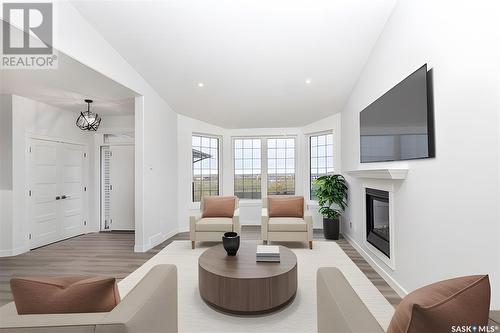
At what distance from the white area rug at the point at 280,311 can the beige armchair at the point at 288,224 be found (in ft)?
1.23

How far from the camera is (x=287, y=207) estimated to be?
4.44 metres

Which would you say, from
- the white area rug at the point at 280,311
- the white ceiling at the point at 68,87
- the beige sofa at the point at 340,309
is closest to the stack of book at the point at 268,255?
the white area rug at the point at 280,311

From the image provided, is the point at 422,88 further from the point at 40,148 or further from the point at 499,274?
the point at 40,148

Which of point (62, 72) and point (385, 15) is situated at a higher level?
point (385, 15)

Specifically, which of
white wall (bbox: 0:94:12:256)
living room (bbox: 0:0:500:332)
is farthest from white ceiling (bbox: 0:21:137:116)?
white wall (bbox: 0:94:12:256)

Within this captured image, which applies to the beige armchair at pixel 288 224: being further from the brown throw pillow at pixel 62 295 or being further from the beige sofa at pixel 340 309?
the brown throw pillow at pixel 62 295

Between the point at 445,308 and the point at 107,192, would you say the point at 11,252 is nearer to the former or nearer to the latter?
the point at 107,192

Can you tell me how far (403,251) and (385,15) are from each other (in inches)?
104

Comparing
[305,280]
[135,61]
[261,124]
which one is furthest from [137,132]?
[305,280]

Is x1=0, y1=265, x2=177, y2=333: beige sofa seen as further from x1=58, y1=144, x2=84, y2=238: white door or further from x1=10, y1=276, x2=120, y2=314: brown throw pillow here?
x1=58, y1=144, x2=84, y2=238: white door

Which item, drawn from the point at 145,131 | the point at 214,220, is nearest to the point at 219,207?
the point at 214,220

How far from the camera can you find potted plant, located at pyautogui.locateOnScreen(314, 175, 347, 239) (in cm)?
470

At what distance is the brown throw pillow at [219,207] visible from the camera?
441 centimetres

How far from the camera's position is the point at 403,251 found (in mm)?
2551
